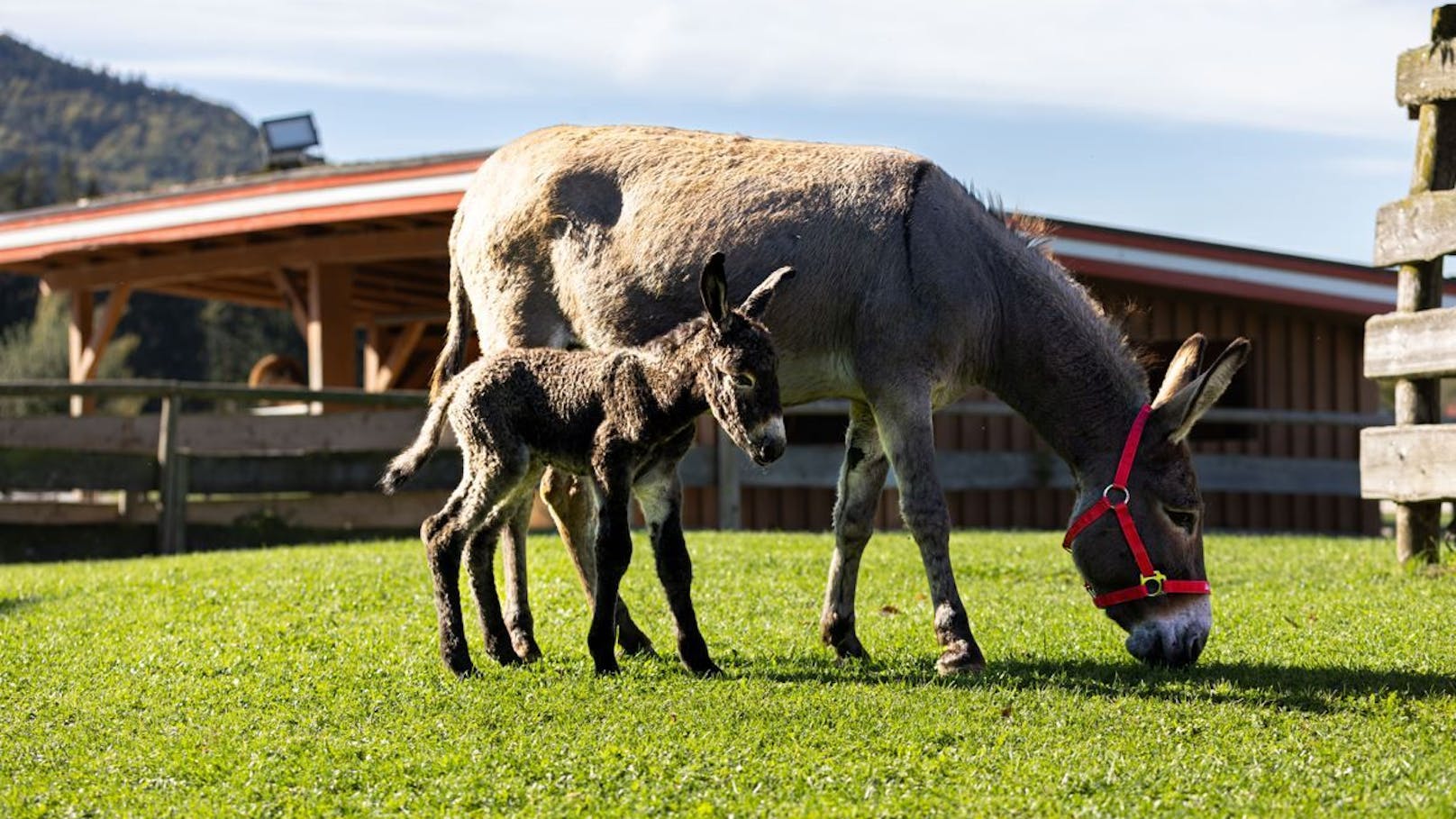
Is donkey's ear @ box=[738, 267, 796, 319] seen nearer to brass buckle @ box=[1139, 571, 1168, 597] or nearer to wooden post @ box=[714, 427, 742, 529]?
brass buckle @ box=[1139, 571, 1168, 597]

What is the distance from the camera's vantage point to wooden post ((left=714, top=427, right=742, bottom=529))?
15.8 metres

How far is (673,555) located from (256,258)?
14131 mm

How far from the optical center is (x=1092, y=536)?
21.8 ft

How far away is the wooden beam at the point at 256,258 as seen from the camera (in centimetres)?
1761

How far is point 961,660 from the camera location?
6258 mm

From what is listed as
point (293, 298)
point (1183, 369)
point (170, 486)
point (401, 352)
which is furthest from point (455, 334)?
point (401, 352)

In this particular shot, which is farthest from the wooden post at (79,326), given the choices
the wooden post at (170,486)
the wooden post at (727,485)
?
the wooden post at (727,485)

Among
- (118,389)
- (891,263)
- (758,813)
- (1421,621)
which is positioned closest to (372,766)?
(758,813)

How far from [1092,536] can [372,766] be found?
3.29 metres

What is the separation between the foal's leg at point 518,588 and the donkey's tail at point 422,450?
0.45 metres

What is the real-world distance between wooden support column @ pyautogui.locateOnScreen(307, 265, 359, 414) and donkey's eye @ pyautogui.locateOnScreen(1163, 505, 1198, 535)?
13.1m

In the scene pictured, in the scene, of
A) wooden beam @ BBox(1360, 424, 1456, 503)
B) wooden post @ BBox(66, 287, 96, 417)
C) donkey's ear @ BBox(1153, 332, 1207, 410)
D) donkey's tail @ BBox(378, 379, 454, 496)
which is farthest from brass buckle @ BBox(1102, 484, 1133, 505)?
wooden post @ BBox(66, 287, 96, 417)

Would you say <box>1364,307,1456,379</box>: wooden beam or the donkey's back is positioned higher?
the donkey's back

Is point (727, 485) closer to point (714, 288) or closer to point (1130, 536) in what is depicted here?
point (1130, 536)
